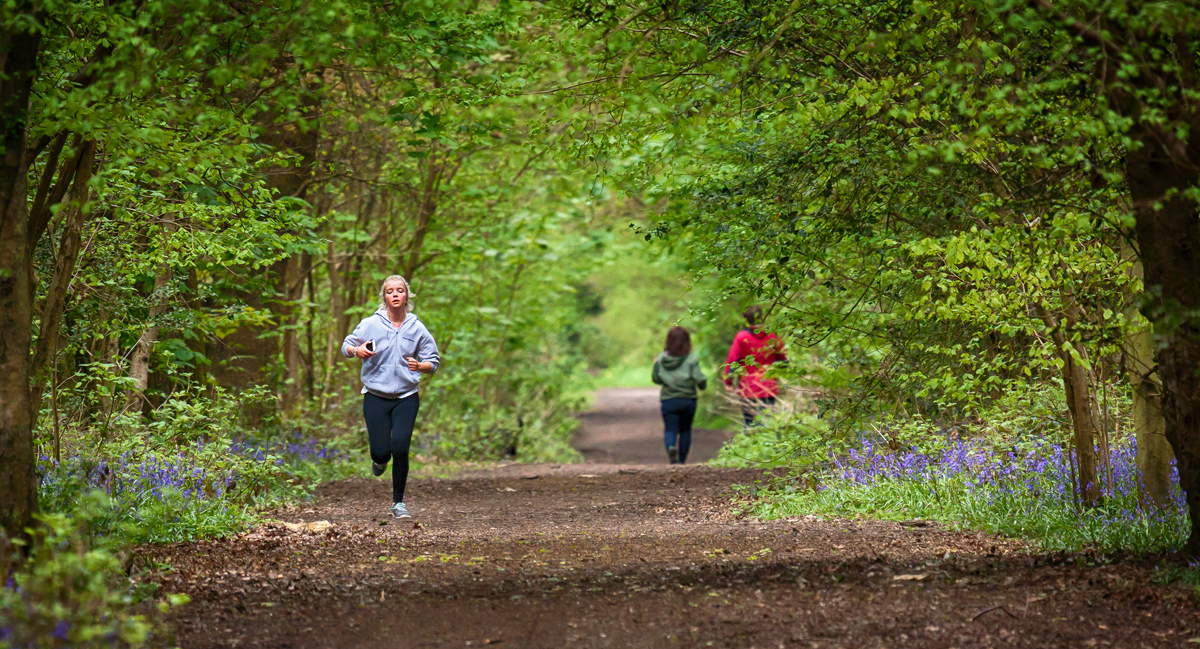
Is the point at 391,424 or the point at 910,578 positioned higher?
the point at 391,424

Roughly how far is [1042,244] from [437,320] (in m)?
10.8

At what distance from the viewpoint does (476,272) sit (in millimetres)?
17141

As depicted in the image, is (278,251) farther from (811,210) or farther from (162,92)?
(811,210)

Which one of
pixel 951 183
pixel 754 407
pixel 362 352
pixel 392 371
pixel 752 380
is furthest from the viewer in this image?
pixel 754 407

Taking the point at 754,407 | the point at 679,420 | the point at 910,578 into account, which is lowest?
the point at 910,578

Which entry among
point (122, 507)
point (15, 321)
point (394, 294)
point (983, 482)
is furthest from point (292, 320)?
point (983, 482)

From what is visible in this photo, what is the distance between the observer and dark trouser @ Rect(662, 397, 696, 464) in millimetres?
13578

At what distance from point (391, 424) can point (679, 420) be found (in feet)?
21.8

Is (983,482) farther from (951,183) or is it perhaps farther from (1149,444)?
(951,183)

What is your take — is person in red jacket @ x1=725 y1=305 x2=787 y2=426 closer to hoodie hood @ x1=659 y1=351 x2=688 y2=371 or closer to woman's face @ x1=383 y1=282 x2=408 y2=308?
hoodie hood @ x1=659 y1=351 x2=688 y2=371

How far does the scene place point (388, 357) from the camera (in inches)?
306

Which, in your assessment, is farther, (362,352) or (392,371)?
(392,371)

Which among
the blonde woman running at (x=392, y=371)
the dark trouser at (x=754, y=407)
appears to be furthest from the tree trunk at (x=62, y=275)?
the dark trouser at (x=754, y=407)

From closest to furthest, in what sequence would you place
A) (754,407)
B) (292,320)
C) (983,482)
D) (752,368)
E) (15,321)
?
(15,321), (983,482), (752,368), (292,320), (754,407)
